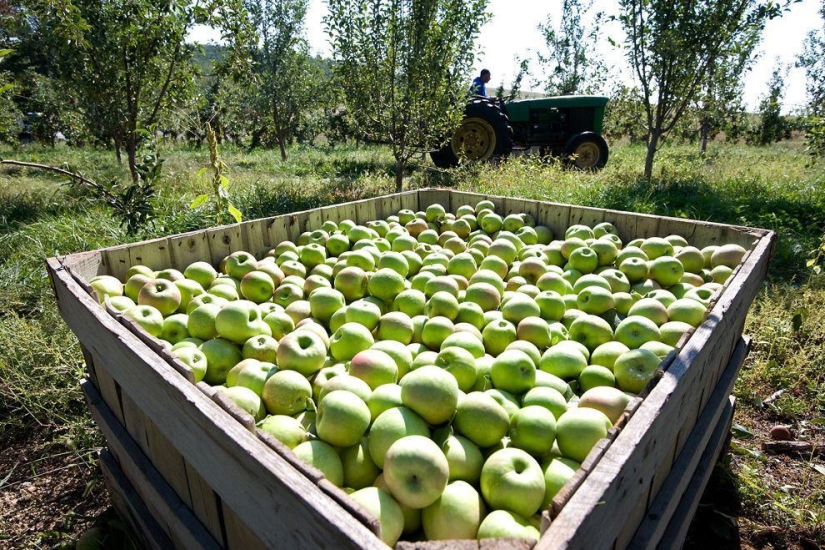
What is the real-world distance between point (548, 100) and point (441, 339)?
1241cm

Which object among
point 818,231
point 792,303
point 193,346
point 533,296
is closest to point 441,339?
point 533,296

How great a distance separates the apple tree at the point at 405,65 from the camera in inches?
329

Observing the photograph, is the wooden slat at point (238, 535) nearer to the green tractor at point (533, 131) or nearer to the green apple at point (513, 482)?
the green apple at point (513, 482)

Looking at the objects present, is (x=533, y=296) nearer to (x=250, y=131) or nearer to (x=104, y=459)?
(x=104, y=459)

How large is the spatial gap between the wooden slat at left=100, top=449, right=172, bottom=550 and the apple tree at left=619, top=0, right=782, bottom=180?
34.0 ft

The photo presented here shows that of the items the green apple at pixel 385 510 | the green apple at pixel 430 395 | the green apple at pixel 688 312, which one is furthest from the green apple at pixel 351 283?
the green apple at pixel 688 312

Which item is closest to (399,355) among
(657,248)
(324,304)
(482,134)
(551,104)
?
(324,304)

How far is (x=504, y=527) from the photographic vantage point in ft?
4.31

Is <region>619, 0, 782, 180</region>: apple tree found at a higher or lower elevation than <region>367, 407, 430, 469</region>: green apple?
higher

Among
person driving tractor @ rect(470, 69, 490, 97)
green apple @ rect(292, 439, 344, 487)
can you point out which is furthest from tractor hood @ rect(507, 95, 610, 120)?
green apple @ rect(292, 439, 344, 487)

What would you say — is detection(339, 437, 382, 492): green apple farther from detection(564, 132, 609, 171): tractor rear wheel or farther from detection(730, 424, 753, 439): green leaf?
detection(564, 132, 609, 171): tractor rear wheel

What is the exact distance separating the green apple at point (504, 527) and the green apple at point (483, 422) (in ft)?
0.99

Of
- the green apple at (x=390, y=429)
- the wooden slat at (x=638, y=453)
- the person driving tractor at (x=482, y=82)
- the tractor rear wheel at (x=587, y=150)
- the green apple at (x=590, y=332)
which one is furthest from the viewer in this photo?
the person driving tractor at (x=482, y=82)

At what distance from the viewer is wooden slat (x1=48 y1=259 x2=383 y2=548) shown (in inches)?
39.0
